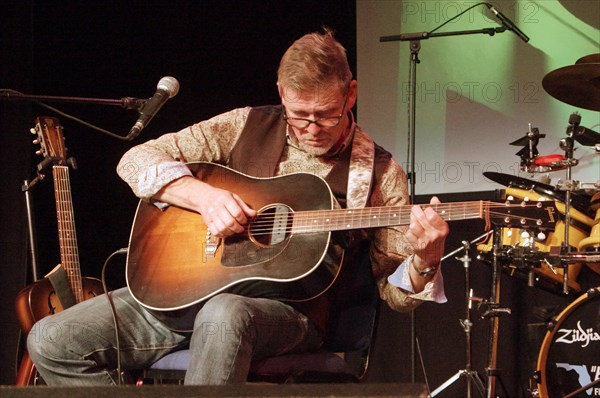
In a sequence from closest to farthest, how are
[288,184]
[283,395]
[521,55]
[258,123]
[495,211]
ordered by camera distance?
[283,395] → [495,211] → [288,184] → [258,123] → [521,55]

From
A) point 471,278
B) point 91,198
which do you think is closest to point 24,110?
point 91,198

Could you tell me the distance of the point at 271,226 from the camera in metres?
2.40

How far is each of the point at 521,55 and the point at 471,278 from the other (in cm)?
132

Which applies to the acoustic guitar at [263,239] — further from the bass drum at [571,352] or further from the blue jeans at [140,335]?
the bass drum at [571,352]

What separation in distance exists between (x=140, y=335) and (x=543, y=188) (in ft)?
6.72

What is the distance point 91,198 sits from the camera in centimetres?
456

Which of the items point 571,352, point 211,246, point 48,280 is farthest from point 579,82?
point 48,280

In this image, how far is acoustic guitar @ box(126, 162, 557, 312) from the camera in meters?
2.29

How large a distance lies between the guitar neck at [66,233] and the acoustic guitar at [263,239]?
31.6 inches

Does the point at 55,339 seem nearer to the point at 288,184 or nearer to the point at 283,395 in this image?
the point at 288,184

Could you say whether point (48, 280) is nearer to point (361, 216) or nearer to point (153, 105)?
point (153, 105)

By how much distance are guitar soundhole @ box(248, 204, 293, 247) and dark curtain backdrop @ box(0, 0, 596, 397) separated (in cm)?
222

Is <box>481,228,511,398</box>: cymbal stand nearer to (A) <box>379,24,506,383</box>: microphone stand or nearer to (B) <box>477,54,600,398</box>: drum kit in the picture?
(B) <box>477,54,600,398</box>: drum kit

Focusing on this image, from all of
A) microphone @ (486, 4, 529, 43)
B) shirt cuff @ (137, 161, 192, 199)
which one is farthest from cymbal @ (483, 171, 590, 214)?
shirt cuff @ (137, 161, 192, 199)
